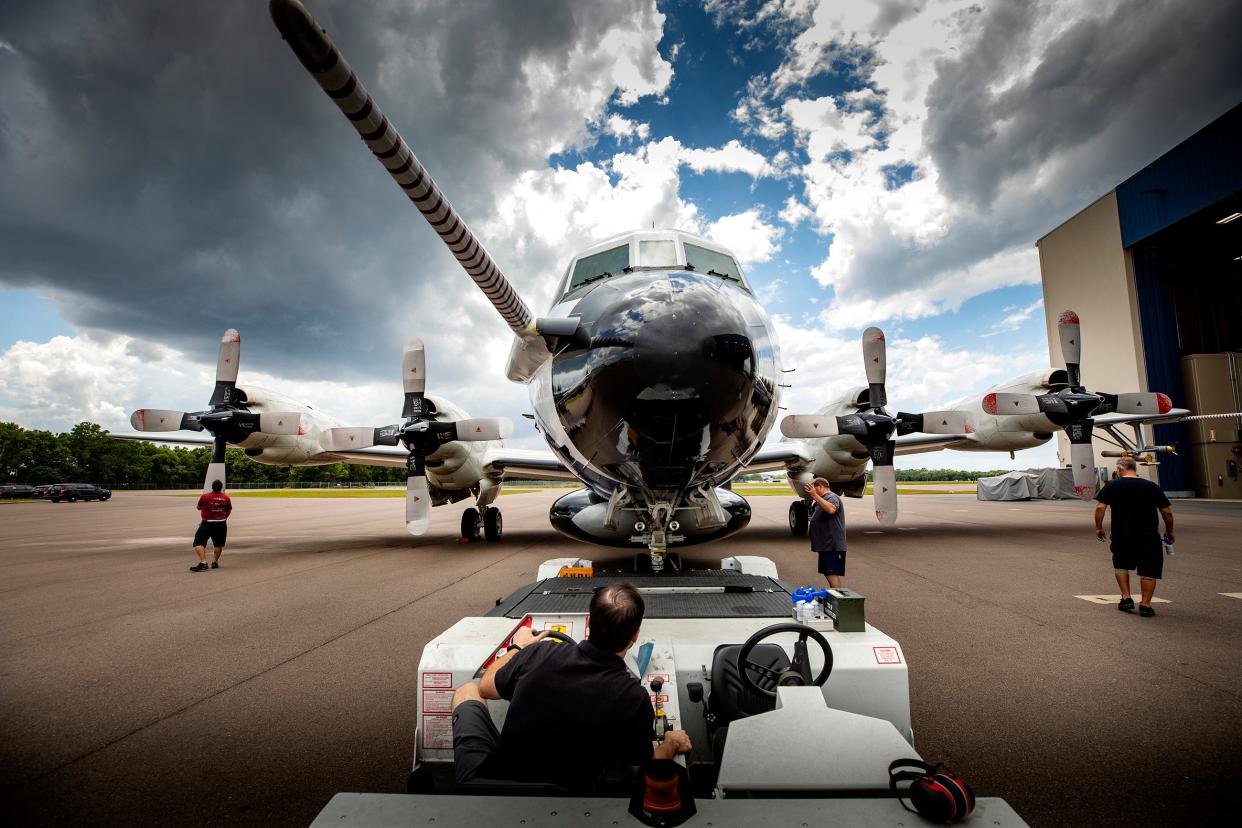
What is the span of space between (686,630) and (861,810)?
1465 mm

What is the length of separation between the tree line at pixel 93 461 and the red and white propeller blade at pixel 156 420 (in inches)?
1936

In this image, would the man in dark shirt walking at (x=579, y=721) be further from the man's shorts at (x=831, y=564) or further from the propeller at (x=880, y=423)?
the propeller at (x=880, y=423)

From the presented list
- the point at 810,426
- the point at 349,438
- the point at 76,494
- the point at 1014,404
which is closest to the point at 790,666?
the point at 810,426

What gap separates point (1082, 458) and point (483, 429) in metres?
10.3

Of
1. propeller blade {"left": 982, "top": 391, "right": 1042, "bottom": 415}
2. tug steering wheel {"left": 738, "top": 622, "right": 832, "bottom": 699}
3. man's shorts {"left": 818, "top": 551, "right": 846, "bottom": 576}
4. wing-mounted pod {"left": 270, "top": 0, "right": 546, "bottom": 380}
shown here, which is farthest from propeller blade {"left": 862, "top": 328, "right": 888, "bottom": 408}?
tug steering wheel {"left": 738, "top": 622, "right": 832, "bottom": 699}

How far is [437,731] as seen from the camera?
2.60 m

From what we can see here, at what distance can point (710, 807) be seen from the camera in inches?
63.8

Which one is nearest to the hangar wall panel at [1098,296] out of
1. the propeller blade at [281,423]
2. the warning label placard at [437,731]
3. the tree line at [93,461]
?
the propeller blade at [281,423]

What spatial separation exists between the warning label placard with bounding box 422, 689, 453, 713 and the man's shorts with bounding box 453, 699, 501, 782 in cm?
41

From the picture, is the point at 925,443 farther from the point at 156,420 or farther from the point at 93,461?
the point at 93,461

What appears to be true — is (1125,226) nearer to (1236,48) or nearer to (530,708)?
(1236,48)

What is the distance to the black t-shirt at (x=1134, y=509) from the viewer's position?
5.65m

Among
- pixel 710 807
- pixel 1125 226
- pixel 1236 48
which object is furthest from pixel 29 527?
pixel 1125 226

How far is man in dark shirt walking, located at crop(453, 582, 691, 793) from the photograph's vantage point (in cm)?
192
